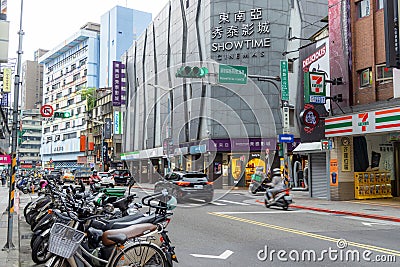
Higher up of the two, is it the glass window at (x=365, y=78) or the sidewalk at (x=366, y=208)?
the glass window at (x=365, y=78)

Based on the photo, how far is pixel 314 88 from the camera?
2089 cm

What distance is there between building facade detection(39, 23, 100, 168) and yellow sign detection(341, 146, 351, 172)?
65255 mm

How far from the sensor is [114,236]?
20.4 ft

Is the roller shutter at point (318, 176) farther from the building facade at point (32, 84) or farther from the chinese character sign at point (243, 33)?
the building facade at point (32, 84)

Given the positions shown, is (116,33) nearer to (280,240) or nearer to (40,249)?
(280,240)

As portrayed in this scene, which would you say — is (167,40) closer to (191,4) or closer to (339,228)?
(191,4)

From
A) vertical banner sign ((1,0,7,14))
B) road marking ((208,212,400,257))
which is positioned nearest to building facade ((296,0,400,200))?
road marking ((208,212,400,257))

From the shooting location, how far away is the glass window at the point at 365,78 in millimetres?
19969

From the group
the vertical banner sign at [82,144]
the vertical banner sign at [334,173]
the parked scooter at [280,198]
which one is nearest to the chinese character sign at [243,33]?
the vertical banner sign at [334,173]

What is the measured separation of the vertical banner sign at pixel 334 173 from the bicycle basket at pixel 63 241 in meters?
17.4

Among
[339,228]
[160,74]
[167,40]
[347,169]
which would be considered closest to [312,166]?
[347,169]

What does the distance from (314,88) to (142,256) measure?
648 inches

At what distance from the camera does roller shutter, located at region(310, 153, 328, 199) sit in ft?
74.2

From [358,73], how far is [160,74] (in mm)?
25401
